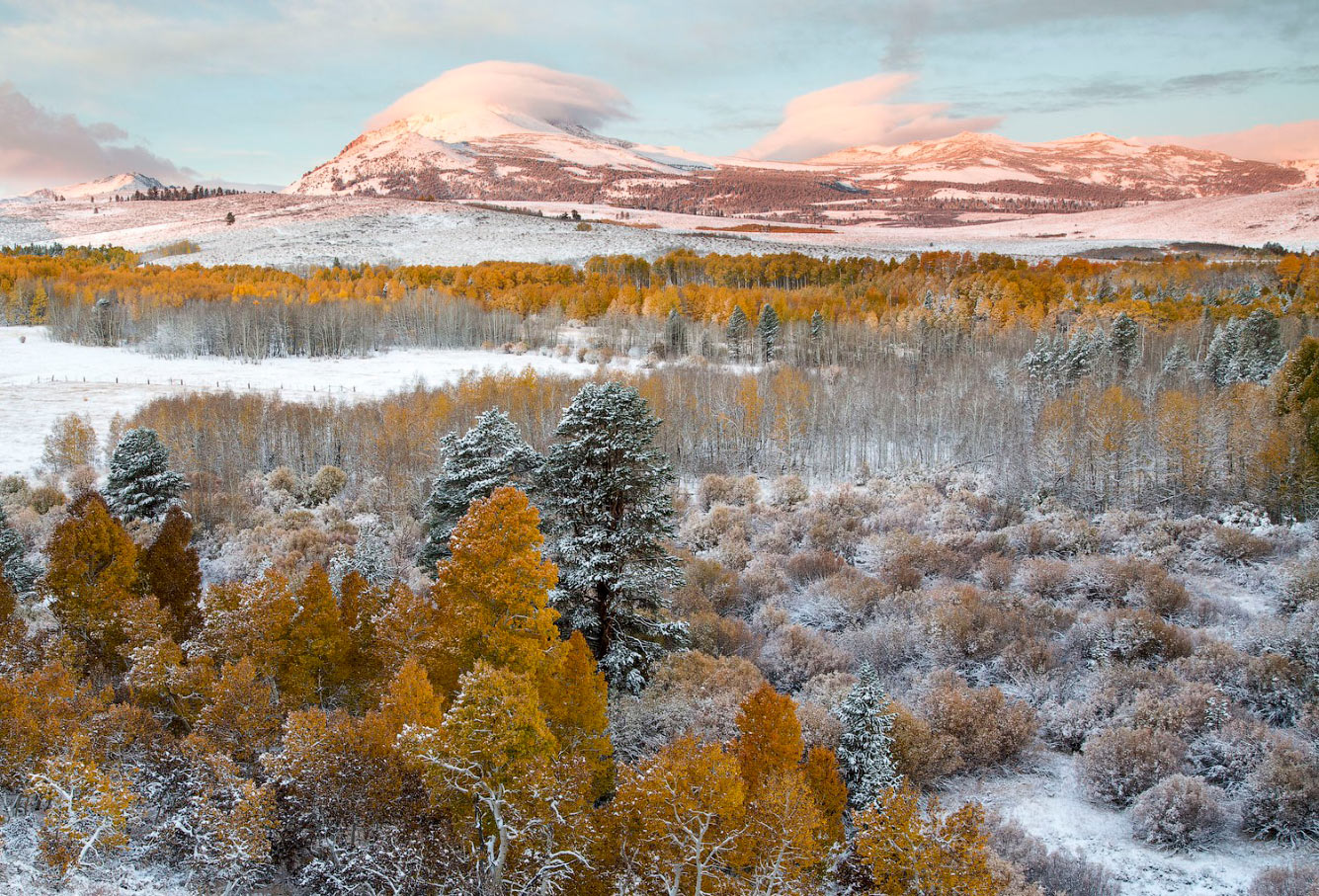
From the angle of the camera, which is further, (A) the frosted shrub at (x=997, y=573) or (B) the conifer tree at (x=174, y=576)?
(A) the frosted shrub at (x=997, y=573)

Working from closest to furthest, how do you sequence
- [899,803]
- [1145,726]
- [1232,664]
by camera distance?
[899,803]
[1145,726]
[1232,664]

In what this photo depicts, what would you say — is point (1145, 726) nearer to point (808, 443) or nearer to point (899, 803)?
point (899, 803)

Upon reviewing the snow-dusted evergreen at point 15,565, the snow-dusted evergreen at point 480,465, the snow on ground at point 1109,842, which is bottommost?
the snow on ground at point 1109,842

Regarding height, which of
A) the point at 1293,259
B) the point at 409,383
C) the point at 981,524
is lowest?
the point at 981,524

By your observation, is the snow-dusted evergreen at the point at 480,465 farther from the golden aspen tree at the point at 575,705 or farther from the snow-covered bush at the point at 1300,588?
the snow-covered bush at the point at 1300,588

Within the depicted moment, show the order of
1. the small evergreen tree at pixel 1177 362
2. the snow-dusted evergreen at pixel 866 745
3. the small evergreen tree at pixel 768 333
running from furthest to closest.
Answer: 1. the small evergreen tree at pixel 768 333
2. the small evergreen tree at pixel 1177 362
3. the snow-dusted evergreen at pixel 866 745

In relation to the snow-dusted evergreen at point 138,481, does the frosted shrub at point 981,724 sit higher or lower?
lower

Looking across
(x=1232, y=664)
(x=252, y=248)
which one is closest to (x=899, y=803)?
(x=1232, y=664)

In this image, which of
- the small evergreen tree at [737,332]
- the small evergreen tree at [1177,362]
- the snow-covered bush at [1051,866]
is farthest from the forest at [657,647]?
the small evergreen tree at [737,332]

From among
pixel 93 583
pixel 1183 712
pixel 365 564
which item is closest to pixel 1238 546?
pixel 1183 712
